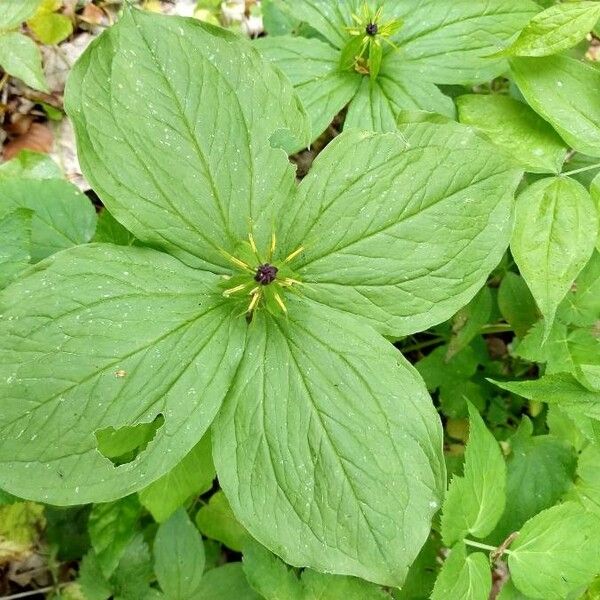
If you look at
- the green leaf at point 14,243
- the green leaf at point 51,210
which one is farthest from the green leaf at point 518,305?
the green leaf at point 14,243

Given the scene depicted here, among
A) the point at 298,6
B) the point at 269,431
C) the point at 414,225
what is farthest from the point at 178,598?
the point at 298,6

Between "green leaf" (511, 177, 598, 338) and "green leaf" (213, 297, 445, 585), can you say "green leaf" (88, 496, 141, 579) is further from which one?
"green leaf" (511, 177, 598, 338)

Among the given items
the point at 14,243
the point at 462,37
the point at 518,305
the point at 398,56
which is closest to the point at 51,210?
the point at 14,243

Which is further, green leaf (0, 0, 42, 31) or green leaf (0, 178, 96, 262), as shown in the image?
green leaf (0, 0, 42, 31)

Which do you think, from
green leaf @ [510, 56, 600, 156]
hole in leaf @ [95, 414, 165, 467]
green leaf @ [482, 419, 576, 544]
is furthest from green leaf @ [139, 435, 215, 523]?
green leaf @ [510, 56, 600, 156]

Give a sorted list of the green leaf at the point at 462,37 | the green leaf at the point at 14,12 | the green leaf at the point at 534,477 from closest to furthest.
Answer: the green leaf at the point at 534,477, the green leaf at the point at 462,37, the green leaf at the point at 14,12

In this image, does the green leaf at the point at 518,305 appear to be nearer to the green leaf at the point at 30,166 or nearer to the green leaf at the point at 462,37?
the green leaf at the point at 462,37
